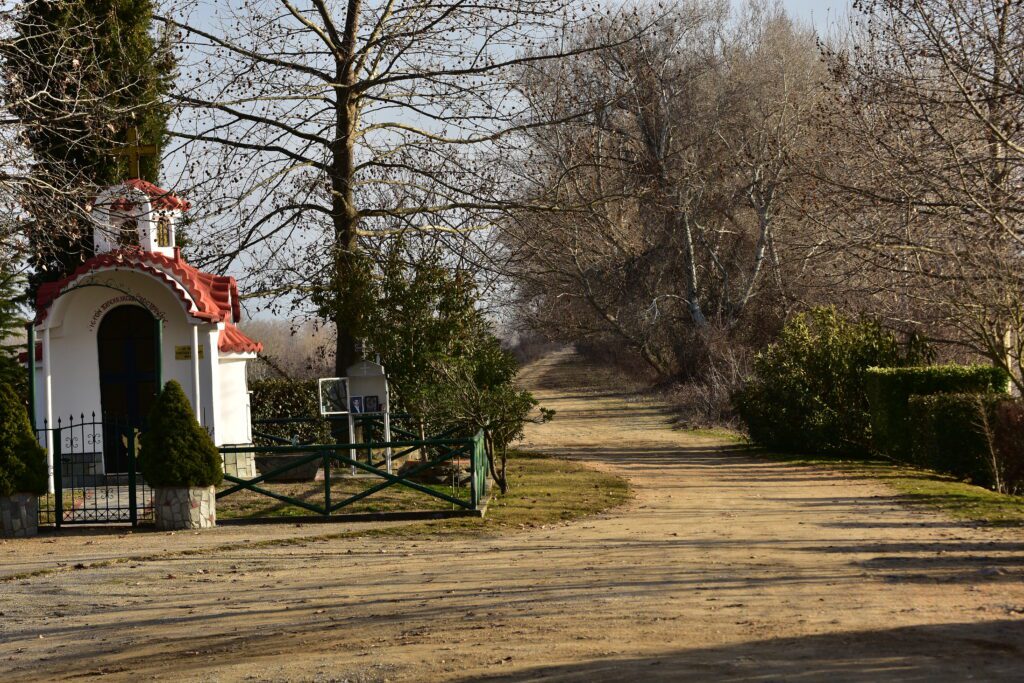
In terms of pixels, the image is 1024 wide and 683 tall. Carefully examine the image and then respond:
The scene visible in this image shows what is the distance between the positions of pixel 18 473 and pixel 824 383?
16.0 meters

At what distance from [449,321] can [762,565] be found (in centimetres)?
1052

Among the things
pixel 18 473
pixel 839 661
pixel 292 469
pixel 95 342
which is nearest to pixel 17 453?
pixel 18 473

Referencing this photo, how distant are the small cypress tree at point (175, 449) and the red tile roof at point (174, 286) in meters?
3.05

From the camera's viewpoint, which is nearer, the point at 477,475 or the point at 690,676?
the point at 690,676

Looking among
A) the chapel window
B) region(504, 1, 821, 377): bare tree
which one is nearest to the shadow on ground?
the chapel window

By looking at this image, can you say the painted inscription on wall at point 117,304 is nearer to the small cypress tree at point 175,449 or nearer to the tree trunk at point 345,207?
the tree trunk at point 345,207

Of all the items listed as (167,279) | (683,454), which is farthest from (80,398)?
(683,454)

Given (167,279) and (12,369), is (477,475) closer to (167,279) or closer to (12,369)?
(167,279)

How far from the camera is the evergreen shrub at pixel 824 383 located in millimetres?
23656

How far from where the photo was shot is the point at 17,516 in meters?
14.9

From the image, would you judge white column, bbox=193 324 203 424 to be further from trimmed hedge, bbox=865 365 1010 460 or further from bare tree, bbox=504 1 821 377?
bare tree, bbox=504 1 821 377

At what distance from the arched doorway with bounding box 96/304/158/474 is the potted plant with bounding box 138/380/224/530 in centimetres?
419

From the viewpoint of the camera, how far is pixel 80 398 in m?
18.4

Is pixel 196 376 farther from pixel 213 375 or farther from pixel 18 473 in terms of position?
pixel 18 473
